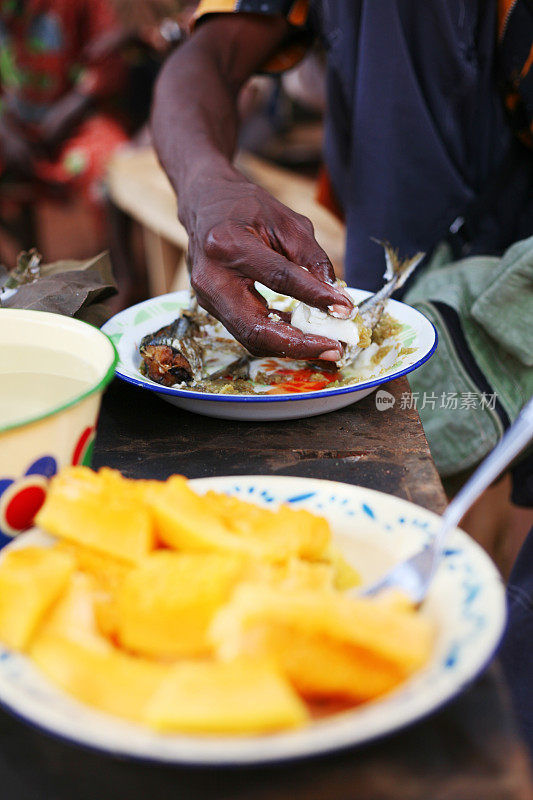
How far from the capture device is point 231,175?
3.90ft

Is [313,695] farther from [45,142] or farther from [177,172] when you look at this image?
[45,142]

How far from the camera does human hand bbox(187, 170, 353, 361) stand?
933 millimetres

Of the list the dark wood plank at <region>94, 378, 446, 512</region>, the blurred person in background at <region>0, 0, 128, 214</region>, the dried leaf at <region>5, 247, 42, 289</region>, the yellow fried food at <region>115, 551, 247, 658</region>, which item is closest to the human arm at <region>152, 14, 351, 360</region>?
the dark wood plank at <region>94, 378, 446, 512</region>

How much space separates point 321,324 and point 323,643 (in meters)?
0.59

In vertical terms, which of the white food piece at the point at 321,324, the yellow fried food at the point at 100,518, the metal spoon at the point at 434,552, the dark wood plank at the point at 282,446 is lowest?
the dark wood plank at the point at 282,446

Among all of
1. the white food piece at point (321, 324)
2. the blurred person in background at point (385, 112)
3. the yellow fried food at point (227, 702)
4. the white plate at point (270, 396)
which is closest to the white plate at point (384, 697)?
the yellow fried food at point (227, 702)

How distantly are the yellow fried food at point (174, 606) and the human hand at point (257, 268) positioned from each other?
19.7 inches

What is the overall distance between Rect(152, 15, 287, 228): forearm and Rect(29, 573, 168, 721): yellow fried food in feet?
2.65

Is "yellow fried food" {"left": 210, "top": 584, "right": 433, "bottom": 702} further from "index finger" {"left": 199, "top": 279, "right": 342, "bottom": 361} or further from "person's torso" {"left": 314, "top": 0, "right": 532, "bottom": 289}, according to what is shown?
"person's torso" {"left": 314, "top": 0, "right": 532, "bottom": 289}

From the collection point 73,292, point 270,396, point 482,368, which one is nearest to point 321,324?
point 270,396

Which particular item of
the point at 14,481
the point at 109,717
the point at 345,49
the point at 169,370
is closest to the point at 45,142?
the point at 345,49

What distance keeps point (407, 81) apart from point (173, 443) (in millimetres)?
957

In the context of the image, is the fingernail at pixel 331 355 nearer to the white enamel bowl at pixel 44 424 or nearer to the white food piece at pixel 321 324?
the white food piece at pixel 321 324

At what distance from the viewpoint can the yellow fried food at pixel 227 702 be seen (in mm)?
390
